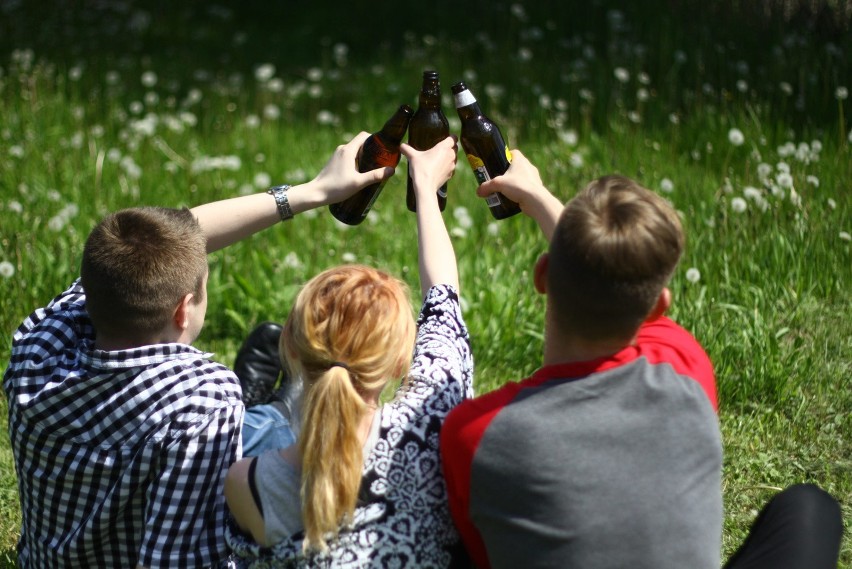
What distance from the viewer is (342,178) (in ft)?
9.41

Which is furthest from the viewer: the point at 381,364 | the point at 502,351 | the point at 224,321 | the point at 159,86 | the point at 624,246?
the point at 159,86

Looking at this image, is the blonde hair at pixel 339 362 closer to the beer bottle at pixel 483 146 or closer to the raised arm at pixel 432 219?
the raised arm at pixel 432 219

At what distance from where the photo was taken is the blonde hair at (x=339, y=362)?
6.86 feet

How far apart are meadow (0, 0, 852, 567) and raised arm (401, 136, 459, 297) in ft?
4.37

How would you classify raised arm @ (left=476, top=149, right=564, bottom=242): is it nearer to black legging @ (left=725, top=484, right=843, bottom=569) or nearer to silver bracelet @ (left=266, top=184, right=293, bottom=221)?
silver bracelet @ (left=266, top=184, right=293, bottom=221)

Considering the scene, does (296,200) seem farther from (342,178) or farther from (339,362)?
(339,362)

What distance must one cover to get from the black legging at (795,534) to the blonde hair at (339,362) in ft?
2.89

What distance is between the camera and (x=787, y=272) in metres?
4.26

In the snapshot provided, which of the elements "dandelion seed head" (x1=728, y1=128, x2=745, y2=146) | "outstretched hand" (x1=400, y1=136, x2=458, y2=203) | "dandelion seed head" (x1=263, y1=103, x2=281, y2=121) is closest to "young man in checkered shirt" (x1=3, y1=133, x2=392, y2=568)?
"outstretched hand" (x1=400, y1=136, x2=458, y2=203)

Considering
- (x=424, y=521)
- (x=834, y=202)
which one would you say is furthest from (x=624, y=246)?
(x=834, y=202)

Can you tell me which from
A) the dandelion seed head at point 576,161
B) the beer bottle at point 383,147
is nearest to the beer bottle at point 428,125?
the beer bottle at point 383,147

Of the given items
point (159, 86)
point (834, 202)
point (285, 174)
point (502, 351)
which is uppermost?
point (159, 86)

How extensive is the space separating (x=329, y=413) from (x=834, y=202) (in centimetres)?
322

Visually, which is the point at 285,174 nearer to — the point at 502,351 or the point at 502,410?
the point at 502,351
